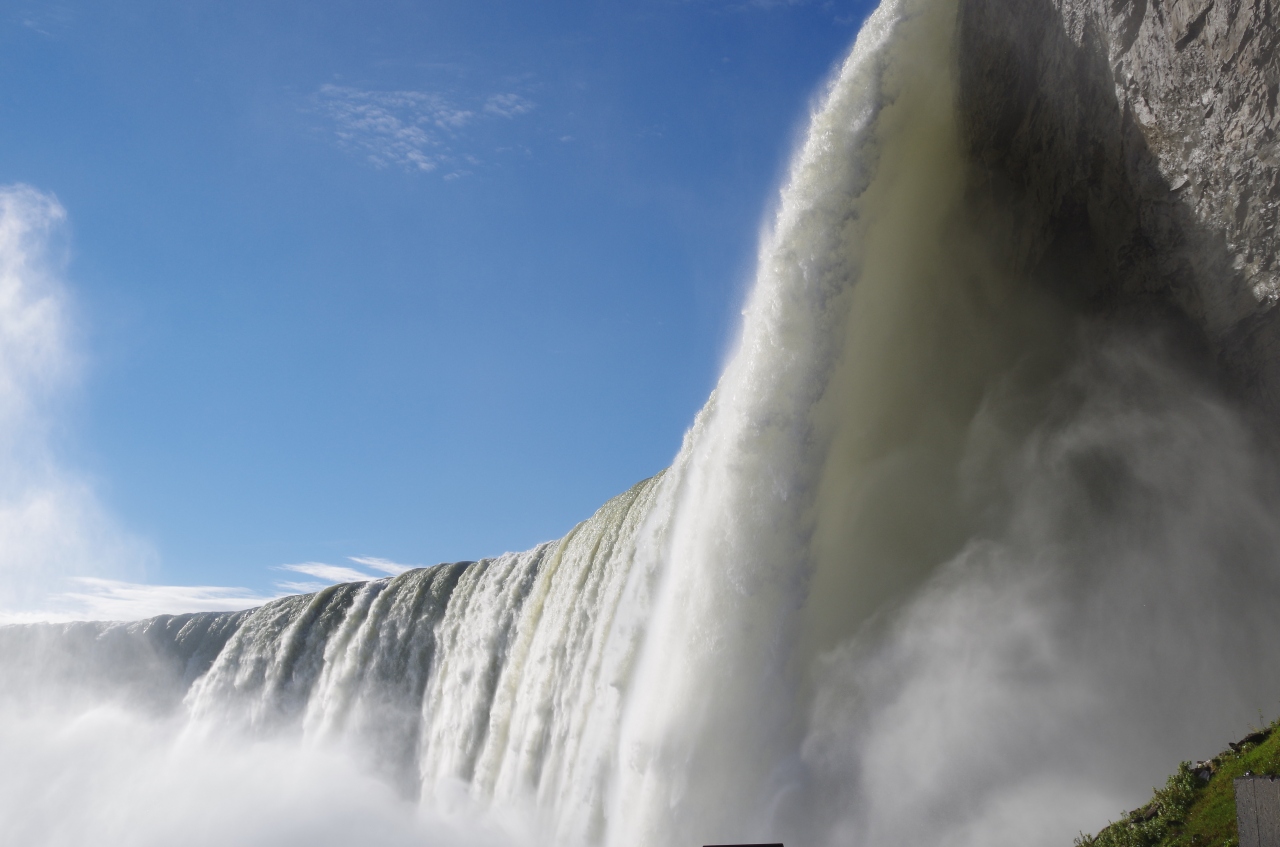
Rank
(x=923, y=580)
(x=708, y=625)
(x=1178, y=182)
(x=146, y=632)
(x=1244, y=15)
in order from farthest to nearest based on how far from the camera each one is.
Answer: (x=146, y=632) → (x=923, y=580) → (x=708, y=625) → (x=1178, y=182) → (x=1244, y=15)

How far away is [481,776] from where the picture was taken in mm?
19672

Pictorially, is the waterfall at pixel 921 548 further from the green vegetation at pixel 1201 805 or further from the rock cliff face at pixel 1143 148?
the green vegetation at pixel 1201 805

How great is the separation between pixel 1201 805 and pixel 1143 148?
7.18m

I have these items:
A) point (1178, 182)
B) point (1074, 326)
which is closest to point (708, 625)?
point (1074, 326)

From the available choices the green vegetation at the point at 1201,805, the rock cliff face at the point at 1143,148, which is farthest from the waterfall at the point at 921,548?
the green vegetation at the point at 1201,805

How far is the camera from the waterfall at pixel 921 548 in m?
10.9

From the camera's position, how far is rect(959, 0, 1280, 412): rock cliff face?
975cm

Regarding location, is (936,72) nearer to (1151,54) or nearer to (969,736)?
(1151,54)

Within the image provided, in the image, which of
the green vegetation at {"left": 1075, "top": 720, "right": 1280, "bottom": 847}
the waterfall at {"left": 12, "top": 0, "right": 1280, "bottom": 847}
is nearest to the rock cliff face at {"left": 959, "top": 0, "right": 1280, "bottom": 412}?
the waterfall at {"left": 12, "top": 0, "right": 1280, "bottom": 847}

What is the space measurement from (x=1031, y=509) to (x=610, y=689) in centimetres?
648

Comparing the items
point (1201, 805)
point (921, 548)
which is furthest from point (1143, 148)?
point (1201, 805)

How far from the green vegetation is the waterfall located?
2256 mm

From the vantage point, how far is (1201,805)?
7.18m

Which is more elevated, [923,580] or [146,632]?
[146,632]
